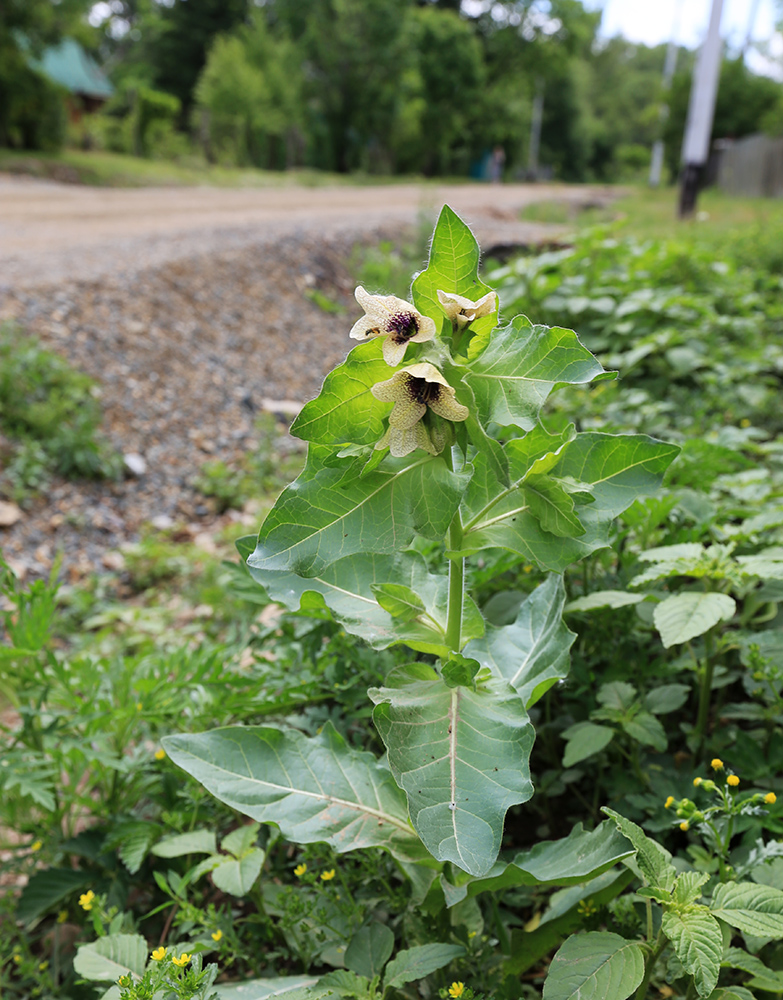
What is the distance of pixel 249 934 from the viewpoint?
5.21ft

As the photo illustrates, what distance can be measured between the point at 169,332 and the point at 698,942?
239 inches

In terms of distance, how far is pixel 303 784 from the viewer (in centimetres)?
137

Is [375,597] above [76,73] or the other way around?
the other way around

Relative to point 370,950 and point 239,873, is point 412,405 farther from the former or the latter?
point 239,873

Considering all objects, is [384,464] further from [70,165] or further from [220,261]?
[70,165]

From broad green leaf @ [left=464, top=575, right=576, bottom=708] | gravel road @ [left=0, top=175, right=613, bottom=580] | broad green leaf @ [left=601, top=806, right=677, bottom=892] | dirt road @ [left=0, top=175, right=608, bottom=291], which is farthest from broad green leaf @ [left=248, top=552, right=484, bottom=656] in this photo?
dirt road @ [left=0, top=175, right=608, bottom=291]

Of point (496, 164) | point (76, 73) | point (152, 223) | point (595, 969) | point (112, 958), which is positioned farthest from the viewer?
point (496, 164)

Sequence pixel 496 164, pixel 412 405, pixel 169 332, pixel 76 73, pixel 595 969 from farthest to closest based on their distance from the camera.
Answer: pixel 496 164 → pixel 76 73 → pixel 169 332 → pixel 595 969 → pixel 412 405

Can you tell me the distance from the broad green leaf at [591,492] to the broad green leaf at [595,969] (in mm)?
572


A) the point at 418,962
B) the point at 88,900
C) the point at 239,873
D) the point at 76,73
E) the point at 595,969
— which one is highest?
the point at 76,73

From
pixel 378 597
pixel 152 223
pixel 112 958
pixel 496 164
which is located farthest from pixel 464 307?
pixel 496 164

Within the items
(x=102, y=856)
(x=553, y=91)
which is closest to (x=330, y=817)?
(x=102, y=856)

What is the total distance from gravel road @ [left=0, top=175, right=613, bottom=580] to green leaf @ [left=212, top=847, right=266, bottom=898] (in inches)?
101

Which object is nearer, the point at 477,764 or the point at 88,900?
the point at 477,764
